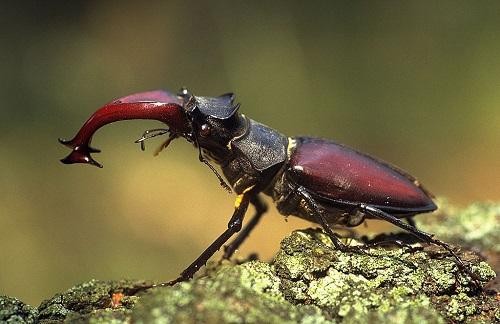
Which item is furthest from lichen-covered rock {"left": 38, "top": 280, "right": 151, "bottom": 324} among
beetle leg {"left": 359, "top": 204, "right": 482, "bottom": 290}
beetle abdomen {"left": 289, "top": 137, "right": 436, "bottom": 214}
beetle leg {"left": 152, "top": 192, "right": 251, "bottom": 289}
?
beetle leg {"left": 359, "top": 204, "right": 482, "bottom": 290}

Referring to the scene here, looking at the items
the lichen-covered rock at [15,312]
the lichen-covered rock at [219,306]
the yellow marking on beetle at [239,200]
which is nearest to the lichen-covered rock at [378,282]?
the lichen-covered rock at [219,306]

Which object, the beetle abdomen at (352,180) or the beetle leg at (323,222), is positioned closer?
the beetle leg at (323,222)

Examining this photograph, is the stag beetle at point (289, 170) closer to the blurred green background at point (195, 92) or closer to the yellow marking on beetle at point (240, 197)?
the yellow marking on beetle at point (240, 197)

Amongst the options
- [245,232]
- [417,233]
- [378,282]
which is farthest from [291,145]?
[378,282]

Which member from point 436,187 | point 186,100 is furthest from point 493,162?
point 186,100

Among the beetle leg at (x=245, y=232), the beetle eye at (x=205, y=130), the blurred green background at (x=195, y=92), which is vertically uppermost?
the blurred green background at (x=195, y=92)

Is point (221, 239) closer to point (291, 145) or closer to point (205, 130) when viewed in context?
point (205, 130)

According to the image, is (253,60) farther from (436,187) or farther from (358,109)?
(436,187)

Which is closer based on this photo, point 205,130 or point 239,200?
point 205,130
